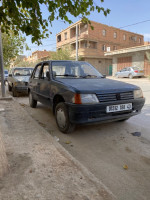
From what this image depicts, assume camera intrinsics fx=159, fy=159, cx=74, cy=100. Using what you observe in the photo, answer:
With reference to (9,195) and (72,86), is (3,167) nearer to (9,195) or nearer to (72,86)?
(9,195)

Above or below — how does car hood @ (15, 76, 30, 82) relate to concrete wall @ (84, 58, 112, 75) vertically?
below

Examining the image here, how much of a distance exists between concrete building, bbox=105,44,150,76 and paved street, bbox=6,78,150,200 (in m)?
18.2

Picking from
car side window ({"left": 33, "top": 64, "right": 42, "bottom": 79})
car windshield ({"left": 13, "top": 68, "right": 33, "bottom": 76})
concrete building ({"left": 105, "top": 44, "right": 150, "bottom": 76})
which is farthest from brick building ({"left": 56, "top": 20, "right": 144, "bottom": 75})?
car side window ({"left": 33, "top": 64, "right": 42, "bottom": 79})

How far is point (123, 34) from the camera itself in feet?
125

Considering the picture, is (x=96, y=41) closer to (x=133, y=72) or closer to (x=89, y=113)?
(x=133, y=72)

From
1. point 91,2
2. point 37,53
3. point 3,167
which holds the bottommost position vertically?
point 3,167

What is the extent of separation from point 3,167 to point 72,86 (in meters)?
1.82

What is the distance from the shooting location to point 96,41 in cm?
3272

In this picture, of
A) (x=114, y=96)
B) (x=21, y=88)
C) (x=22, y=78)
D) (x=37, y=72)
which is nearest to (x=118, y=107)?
(x=114, y=96)

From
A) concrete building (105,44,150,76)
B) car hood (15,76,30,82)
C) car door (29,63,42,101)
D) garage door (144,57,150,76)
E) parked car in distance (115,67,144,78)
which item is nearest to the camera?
car door (29,63,42,101)

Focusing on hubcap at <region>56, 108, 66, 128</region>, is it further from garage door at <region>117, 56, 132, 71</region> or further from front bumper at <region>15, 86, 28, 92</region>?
garage door at <region>117, 56, 132, 71</region>

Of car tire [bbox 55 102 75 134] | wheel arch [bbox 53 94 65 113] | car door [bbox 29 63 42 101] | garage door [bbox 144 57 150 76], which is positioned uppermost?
garage door [bbox 144 57 150 76]

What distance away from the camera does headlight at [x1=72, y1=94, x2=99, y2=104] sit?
2.96m

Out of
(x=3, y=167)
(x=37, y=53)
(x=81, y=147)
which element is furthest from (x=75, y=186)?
(x=37, y=53)
